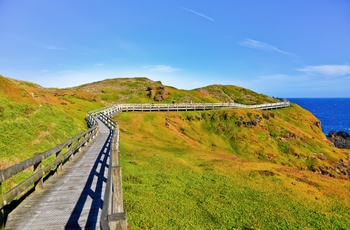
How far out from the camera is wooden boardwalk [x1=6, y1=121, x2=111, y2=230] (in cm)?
711

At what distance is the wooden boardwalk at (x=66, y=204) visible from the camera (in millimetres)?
7105

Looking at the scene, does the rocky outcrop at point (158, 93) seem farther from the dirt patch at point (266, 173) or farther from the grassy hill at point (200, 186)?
the dirt patch at point (266, 173)

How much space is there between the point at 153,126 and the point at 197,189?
31.3 meters

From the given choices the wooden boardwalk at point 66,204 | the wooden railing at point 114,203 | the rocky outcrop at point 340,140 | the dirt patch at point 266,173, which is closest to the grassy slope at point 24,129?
the wooden boardwalk at point 66,204

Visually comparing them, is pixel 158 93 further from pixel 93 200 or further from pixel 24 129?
pixel 93 200

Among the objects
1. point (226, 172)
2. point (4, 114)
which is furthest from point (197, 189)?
point (4, 114)

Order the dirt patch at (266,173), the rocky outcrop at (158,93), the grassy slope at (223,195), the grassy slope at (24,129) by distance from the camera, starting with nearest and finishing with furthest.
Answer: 1. the grassy slope at (223,195)
2. the grassy slope at (24,129)
3. the dirt patch at (266,173)
4. the rocky outcrop at (158,93)

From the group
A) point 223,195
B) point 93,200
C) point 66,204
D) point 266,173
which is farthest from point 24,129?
point 266,173

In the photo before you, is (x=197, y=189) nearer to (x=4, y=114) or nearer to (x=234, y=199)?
(x=234, y=199)

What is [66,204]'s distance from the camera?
8.46 metres

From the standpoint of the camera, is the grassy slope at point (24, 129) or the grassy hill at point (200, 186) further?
the grassy slope at point (24, 129)

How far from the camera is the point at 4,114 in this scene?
73.3 feet

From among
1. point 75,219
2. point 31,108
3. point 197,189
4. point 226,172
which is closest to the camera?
point 75,219

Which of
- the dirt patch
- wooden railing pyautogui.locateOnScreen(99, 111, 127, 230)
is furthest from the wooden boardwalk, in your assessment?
the dirt patch
